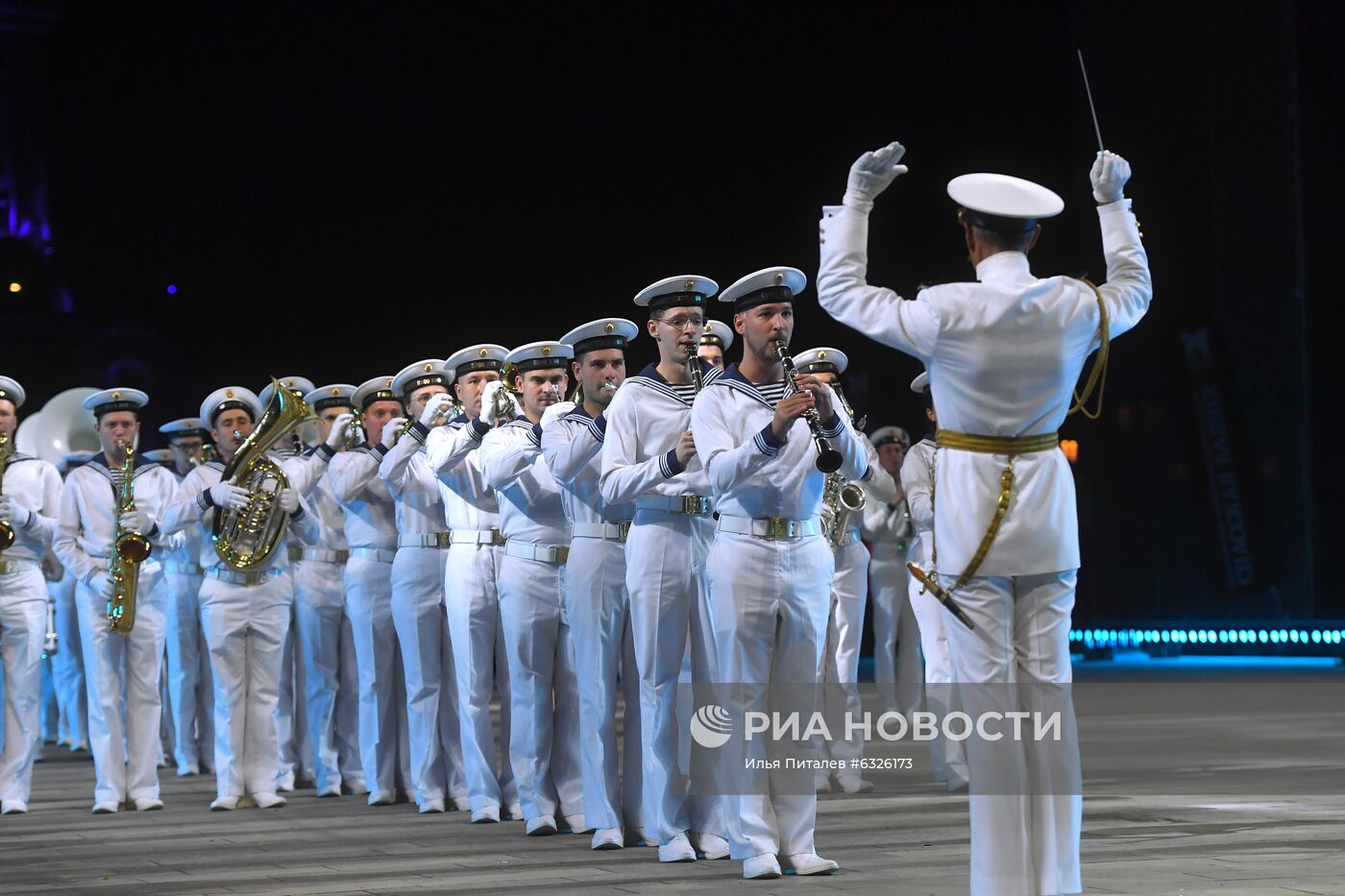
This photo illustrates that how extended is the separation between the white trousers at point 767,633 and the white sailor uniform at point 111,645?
12.7ft

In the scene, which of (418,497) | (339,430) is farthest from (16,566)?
(418,497)

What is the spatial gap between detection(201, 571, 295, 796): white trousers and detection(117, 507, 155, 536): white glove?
45 cm

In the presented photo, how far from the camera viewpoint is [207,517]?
29.7 ft

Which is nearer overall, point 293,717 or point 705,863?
point 705,863

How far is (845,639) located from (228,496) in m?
3.32

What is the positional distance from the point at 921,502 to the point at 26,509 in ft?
15.0

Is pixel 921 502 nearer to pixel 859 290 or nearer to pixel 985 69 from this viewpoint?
pixel 859 290

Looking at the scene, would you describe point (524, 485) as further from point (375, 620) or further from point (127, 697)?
point (127, 697)

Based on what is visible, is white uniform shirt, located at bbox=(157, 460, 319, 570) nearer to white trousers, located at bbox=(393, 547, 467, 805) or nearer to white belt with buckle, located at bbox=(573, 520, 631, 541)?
white trousers, located at bbox=(393, 547, 467, 805)

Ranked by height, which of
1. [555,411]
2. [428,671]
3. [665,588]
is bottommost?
[428,671]

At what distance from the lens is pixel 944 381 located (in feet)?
15.7

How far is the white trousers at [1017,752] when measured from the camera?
459 cm

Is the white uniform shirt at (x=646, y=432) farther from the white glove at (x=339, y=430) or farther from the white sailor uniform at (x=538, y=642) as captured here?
the white glove at (x=339, y=430)


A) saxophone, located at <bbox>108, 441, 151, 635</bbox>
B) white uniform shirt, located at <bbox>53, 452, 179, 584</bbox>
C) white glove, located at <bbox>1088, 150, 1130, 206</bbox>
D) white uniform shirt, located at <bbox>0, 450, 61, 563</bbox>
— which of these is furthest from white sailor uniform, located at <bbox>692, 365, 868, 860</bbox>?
white uniform shirt, located at <bbox>0, 450, 61, 563</bbox>
